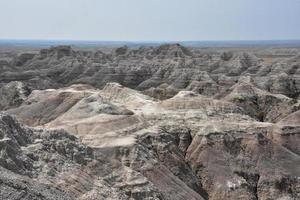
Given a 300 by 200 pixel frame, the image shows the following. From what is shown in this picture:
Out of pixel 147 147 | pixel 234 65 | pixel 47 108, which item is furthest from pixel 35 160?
pixel 234 65

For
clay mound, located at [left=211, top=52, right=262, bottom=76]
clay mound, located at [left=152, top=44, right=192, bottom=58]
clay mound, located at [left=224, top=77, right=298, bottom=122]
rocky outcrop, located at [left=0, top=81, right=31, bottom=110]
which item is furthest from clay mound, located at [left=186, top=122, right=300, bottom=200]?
clay mound, located at [left=152, top=44, right=192, bottom=58]

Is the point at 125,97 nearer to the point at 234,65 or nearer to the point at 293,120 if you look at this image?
the point at 293,120

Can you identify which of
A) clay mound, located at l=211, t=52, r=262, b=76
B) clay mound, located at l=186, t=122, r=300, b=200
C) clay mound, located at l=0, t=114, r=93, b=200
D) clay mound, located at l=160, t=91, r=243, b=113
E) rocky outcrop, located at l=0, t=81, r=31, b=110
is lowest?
clay mound, located at l=211, t=52, r=262, b=76

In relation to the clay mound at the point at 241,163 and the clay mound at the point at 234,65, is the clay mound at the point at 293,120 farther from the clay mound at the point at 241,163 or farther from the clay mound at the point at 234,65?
the clay mound at the point at 234,65

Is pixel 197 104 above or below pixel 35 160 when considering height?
below

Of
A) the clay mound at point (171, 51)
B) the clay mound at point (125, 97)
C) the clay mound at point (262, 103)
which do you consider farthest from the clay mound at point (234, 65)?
the clay mound at point (125, 97)

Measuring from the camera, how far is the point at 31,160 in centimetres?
2922

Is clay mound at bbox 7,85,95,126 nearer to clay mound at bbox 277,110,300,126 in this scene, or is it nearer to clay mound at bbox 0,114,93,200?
clay mound at bbox 277,110,300,126

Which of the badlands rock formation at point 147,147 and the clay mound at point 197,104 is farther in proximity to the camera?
the clay mound at point 197,104

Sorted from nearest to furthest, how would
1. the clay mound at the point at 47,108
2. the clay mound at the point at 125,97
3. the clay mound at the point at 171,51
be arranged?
the clay mound at the point at 47,108 < the clay mound at the point at 125,97 < the clay mound at the point at 171,51

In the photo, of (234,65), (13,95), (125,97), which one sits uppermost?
(125,97)

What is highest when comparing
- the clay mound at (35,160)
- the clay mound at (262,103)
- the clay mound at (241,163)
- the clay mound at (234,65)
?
the clay mound at (35,160)

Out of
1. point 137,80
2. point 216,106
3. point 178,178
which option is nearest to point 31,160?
point 178,178

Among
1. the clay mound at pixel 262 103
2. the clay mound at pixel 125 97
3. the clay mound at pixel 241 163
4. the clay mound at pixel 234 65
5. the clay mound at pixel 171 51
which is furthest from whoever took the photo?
the clay mound at pixel 171 51
